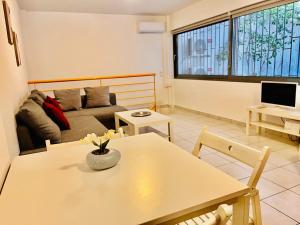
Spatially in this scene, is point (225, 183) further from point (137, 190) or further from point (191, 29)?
point (191, 29)

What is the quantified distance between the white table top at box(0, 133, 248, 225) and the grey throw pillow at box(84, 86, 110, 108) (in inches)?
115

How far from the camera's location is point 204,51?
16.3 ft

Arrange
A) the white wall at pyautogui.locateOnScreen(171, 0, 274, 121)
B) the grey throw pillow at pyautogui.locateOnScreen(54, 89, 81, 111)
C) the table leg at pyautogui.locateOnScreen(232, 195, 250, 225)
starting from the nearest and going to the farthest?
the table leg at pyautogui.locateOnScreen(232, 195, 250, 225), the white wall at pyautogui.locateOnScreen(171, 0, 274, 121), the grey throw pillow at pyautogui.locateOnScreen(54, 89, 81, 111)

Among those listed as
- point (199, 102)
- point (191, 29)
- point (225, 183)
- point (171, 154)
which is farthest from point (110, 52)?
point (225, 183)

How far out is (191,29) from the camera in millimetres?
5090

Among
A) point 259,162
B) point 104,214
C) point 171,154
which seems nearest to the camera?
point 104,214

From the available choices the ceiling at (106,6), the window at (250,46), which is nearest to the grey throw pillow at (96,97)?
the ceiling at (106,6)

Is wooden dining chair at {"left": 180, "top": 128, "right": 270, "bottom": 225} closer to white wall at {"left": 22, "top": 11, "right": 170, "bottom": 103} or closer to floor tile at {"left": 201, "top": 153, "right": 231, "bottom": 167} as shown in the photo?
floor tile at {"left": 201, "top": 153, "right": 231, "bottom": 167}

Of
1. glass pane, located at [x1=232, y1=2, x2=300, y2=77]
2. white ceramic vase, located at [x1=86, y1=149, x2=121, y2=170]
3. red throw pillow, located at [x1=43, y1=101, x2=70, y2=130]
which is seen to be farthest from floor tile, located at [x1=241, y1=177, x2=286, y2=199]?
red throw pillow, located at [x1=43, y1=101, x2=70, y2=130]

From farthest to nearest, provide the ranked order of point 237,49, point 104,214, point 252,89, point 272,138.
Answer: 1. point 237,49
2. point 252,89
3. point 272,138
4. point 104,214

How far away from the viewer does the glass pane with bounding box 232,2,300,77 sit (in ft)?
10.3

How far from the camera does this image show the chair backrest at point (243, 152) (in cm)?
100

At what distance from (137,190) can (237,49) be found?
12.5ft

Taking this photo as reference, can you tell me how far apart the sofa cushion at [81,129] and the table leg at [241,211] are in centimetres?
182
